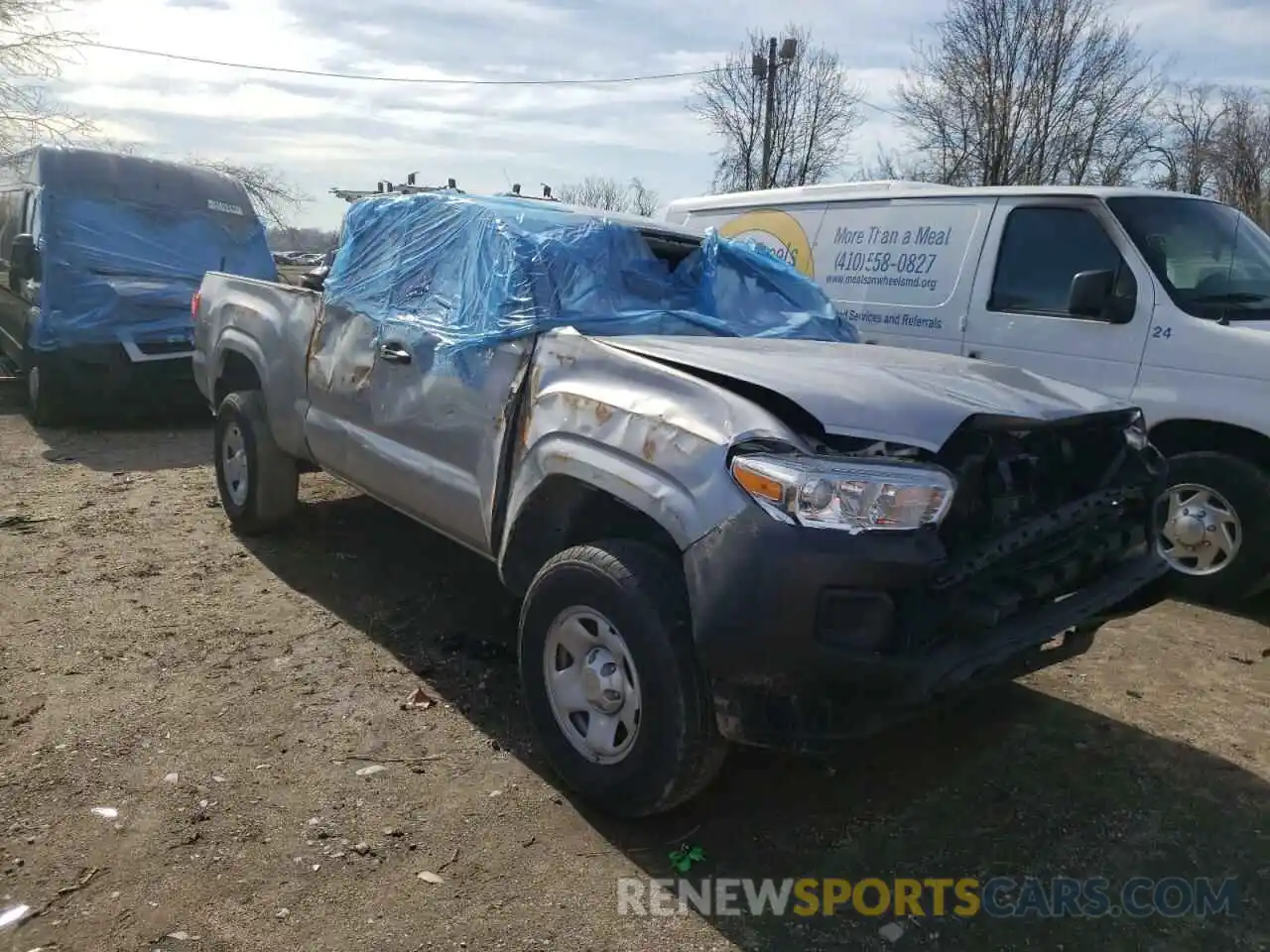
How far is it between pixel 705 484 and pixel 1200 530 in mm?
3698

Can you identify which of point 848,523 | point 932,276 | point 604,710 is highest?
point 932,276

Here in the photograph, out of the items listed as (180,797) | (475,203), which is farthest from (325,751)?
(475,203)

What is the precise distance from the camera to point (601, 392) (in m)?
3.16

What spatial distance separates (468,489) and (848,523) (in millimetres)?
1730

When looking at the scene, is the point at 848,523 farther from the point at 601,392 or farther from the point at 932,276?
the point at 932,276

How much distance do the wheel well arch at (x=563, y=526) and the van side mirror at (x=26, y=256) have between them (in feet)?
24.5

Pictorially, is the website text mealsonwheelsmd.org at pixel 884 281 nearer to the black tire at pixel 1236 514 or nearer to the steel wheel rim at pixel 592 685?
the black tire at pixel 1236 514

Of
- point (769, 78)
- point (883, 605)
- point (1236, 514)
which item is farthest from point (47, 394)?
point (769, 78)

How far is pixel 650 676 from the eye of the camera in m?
2.80

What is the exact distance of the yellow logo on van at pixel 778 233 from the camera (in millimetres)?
7160

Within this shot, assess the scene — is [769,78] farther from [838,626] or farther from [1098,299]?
[838,626]

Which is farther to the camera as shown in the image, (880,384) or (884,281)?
(884,281)

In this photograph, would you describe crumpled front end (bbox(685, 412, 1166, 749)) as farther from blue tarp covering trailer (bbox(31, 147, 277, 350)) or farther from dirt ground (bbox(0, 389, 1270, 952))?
blue tarp covering trailer (bbox(31, 147, 277, 350))

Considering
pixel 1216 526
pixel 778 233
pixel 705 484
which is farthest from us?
pixel 778 233
